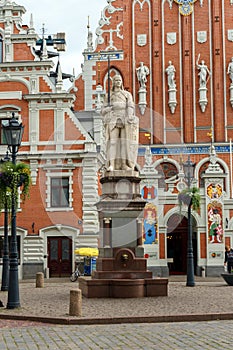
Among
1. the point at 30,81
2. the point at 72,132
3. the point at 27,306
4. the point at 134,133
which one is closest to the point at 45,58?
the point at 30,81

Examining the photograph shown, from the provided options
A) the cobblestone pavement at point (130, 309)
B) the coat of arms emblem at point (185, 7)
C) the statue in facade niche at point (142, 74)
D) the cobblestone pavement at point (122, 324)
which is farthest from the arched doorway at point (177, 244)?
the cobblestone pavement at point (122, 324)

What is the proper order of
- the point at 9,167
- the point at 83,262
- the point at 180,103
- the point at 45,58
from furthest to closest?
the point at 180,103, the point at 45,58, the point at 83,262, the point at 9,167

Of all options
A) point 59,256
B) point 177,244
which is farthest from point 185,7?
point 59,256

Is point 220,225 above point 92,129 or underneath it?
underneath

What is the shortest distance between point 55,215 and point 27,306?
17218 millimetres

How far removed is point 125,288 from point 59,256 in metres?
16.3

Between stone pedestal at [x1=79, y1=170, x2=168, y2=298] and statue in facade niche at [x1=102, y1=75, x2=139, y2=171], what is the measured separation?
0.41m

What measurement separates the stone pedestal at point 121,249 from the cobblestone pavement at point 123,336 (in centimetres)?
435

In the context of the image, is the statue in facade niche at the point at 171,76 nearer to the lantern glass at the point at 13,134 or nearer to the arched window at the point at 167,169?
the arched window at the point at 167,169

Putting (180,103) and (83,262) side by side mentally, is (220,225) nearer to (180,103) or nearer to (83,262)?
(83,262)

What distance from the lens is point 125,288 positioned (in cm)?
1708

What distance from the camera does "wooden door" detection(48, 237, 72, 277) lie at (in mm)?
32812

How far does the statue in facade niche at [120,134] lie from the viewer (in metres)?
18.8

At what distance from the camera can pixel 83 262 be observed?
105 feet
